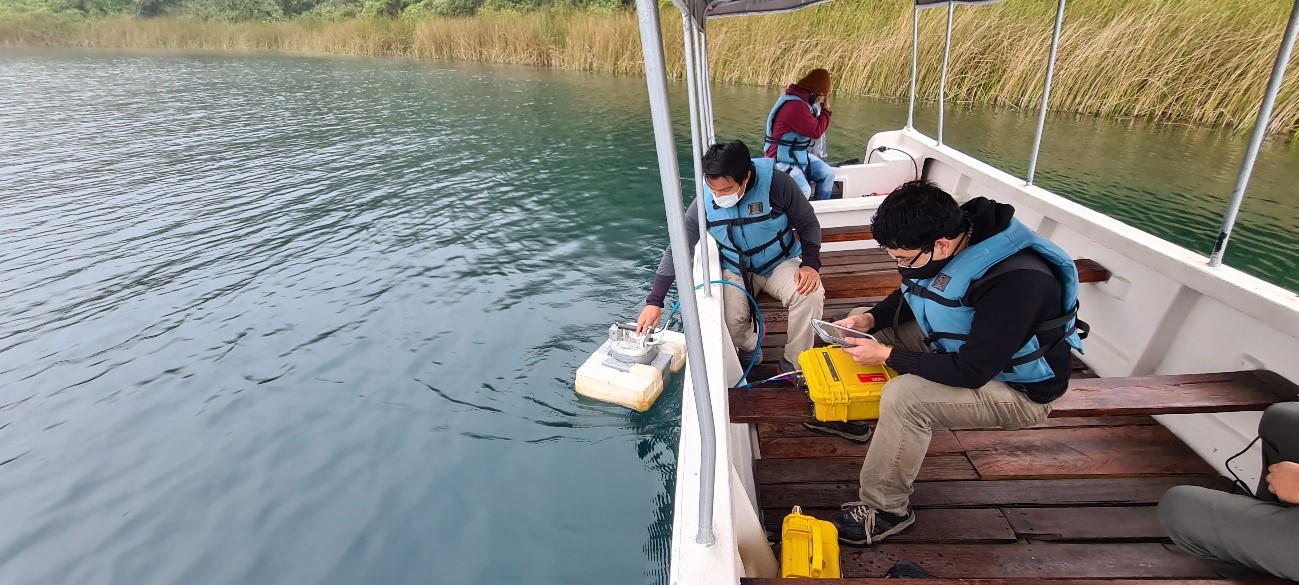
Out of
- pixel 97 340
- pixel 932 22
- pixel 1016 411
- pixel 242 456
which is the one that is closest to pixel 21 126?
pixel 97 340

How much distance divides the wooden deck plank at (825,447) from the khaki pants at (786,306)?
1.70 ft

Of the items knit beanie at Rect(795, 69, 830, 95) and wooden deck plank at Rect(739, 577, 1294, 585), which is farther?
knit beanie at Rect(795, 69, 830, 95)

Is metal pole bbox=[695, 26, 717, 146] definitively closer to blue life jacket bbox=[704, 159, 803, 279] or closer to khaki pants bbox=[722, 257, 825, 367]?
blue life jacket bbox=[704, 159, 803, 279]

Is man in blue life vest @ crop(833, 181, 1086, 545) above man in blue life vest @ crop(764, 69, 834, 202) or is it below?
below

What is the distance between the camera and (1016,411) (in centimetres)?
215

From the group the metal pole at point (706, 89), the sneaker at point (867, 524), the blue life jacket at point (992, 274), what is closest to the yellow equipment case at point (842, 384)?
the blue life jacket at point (992, 274)

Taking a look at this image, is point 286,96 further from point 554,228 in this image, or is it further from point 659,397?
point 659,397

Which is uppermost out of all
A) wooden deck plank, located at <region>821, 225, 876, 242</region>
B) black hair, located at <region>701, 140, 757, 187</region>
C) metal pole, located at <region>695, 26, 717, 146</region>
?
metal pole, located at <region>695, 26, 717, 146</region>

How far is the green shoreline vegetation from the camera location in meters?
9.58

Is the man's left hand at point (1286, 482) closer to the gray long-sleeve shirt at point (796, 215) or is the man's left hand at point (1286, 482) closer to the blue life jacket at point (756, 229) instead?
the gray long-sleeve shirt at point (796, 215)

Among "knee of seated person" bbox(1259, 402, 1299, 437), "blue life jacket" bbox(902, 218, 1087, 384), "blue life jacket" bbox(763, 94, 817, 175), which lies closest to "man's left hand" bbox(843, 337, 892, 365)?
"blue life jacket" bbox(902, 218, 1087, 384)

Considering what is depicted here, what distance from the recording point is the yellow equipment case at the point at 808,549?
1950mm

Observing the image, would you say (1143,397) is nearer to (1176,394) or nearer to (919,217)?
(1176,394)

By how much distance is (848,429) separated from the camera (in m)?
2.88
